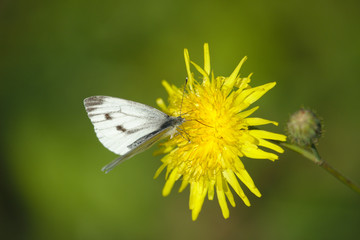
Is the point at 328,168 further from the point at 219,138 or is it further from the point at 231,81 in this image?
the point at 231,81

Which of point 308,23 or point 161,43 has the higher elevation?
point 161,43

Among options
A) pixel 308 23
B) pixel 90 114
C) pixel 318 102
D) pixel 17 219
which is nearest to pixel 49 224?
pixel 17 219

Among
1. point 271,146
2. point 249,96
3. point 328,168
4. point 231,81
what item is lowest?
point 328,168

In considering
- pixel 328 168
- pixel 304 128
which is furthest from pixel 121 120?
pixel 328 168

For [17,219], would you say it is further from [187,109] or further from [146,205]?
[187,109]

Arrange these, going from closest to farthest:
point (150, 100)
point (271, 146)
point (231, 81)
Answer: point (271, 146)
point (231, 81)
point (150, 100)

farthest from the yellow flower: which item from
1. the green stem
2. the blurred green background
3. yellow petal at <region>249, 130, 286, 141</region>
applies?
the blurred green background

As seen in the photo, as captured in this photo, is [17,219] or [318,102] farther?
[17,219]
